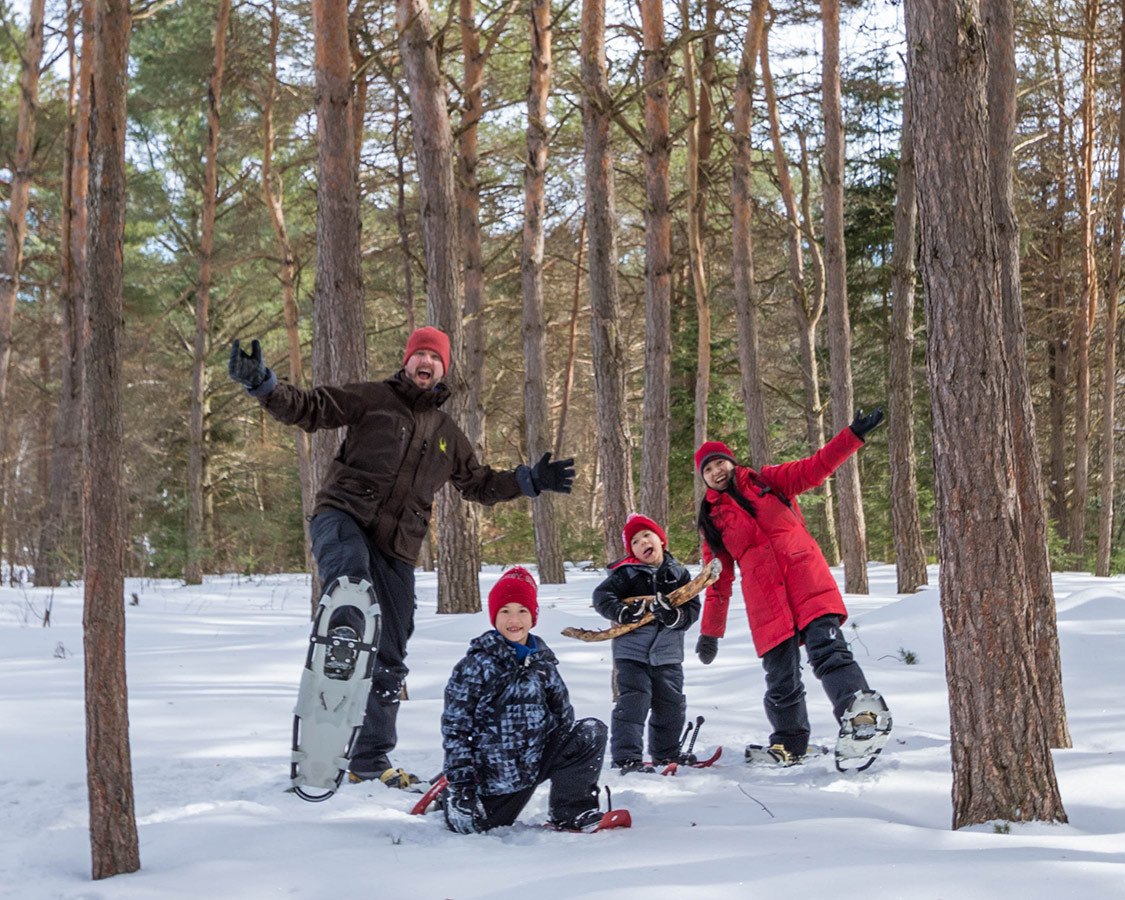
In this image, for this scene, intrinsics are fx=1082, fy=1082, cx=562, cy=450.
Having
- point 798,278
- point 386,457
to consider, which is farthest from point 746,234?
point 386,457

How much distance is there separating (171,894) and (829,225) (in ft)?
39.1

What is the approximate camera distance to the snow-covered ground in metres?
3.26

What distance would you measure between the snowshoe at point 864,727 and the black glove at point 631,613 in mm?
1067

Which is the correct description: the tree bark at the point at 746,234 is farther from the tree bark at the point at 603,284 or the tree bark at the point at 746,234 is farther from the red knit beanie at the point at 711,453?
the red knit beanie at the point at 711,453

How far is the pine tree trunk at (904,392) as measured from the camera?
12977 millimetres

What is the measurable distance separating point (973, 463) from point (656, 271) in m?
6.95

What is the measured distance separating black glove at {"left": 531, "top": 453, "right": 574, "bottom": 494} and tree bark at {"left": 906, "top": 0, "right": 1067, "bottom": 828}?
1674 millimetres

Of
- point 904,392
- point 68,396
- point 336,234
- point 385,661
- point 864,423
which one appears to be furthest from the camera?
point 68,396

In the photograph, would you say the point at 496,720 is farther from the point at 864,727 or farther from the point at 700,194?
the point at 700,194

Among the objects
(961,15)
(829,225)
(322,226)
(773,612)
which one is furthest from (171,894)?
(829,225)

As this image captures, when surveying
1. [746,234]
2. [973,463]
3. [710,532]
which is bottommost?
[710,532]

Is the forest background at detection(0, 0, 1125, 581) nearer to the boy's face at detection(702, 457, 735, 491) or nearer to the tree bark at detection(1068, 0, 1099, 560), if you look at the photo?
the tree bark at detection(1068, 0, 1099, 560)

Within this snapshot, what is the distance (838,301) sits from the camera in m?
13.7

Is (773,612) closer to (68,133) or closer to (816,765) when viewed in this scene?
(816,765)
